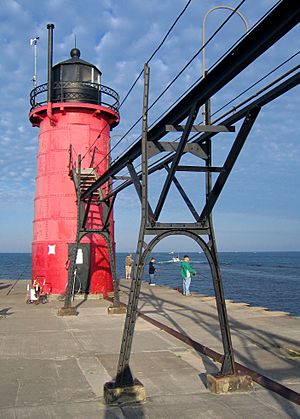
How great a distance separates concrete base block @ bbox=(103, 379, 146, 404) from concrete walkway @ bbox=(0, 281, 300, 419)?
120mm

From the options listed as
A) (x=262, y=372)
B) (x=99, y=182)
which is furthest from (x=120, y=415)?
(x=99, y=182)

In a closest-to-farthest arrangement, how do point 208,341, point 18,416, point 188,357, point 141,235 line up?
point 18,416, point 141,235, point 188,357, point 208,341

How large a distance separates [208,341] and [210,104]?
18.5ft

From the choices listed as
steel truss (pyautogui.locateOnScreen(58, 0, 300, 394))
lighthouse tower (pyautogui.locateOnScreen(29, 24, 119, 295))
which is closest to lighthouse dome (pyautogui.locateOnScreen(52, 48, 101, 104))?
lighthouse tower (pyautogui.locateOnScreen(29, 24, 119, 295))

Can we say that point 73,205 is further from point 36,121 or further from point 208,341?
point 208,341

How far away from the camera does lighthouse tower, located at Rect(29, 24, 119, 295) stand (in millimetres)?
19312

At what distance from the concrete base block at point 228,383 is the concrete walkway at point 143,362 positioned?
12cm

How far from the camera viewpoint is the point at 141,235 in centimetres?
725

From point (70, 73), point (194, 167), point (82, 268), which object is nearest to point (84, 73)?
point (70, 73)

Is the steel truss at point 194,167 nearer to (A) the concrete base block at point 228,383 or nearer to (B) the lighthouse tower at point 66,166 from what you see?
(A) the concrete base block at point 228,383

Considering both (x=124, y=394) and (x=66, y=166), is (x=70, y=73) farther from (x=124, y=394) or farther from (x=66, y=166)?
(x=124, y=394)

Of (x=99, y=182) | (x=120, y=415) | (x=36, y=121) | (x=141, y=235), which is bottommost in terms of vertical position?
(x=120, y=415)

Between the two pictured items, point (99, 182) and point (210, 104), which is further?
point (99, 182)

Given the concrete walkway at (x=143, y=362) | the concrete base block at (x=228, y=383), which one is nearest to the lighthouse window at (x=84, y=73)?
the concrete walkway at (x=143, y=362)
